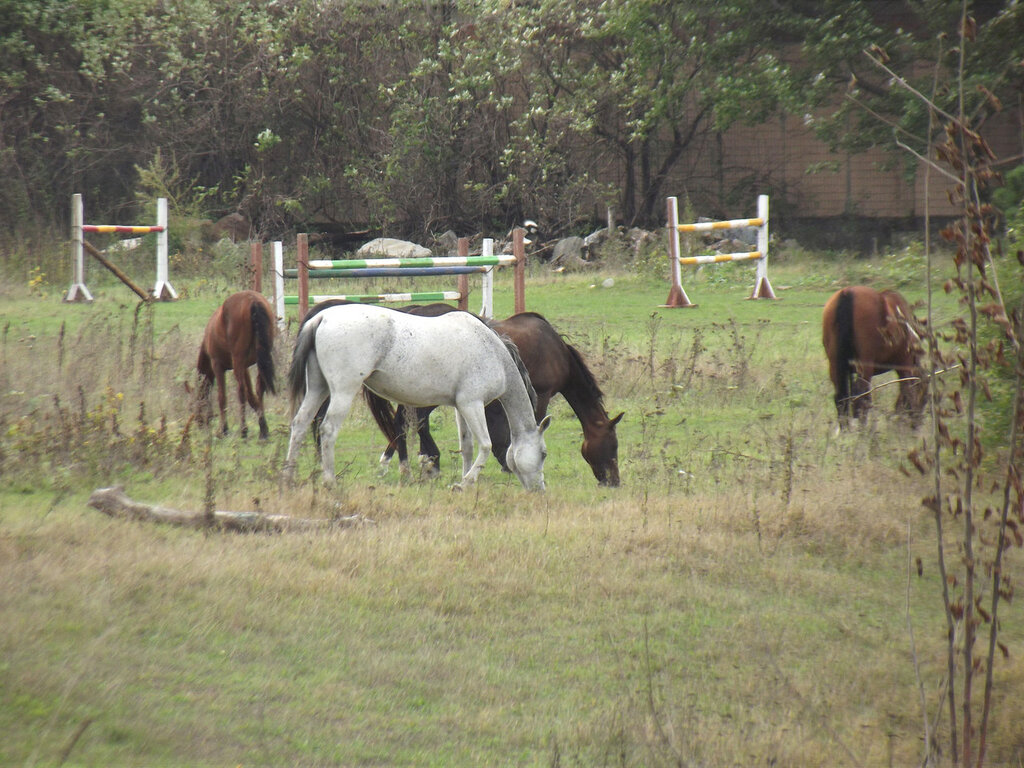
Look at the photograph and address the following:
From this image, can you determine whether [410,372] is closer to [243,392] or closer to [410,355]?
[410,355]

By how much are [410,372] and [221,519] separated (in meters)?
1.83

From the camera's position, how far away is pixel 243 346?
9.41 m

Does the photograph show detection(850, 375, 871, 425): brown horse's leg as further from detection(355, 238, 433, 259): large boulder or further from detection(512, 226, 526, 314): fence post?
detection(355, 238, 433, 259): large boulder

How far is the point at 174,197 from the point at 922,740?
857 inches

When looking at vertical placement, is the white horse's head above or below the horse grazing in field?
below

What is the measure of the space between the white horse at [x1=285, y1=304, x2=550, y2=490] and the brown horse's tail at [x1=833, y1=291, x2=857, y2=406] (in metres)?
2.74

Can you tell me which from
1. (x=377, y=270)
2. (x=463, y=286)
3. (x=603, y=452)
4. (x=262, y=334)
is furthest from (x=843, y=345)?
(x=463, y=286)

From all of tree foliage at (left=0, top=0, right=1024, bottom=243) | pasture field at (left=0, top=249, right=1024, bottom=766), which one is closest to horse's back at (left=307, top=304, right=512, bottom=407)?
pasture field at (left=0, top=249, right=1024, bottom=766)

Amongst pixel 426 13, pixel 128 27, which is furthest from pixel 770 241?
pixel 128 27

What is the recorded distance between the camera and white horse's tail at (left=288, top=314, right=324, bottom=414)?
740 cm

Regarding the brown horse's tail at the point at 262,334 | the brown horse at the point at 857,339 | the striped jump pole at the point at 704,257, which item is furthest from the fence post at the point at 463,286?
the brown horse at the point at 857,339

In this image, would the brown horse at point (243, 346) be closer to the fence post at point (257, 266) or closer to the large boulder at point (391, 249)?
the fence post at point (257, 266)

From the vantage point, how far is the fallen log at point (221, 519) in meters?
6.07

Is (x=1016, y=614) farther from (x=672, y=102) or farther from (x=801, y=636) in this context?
(x=672, y=102)
